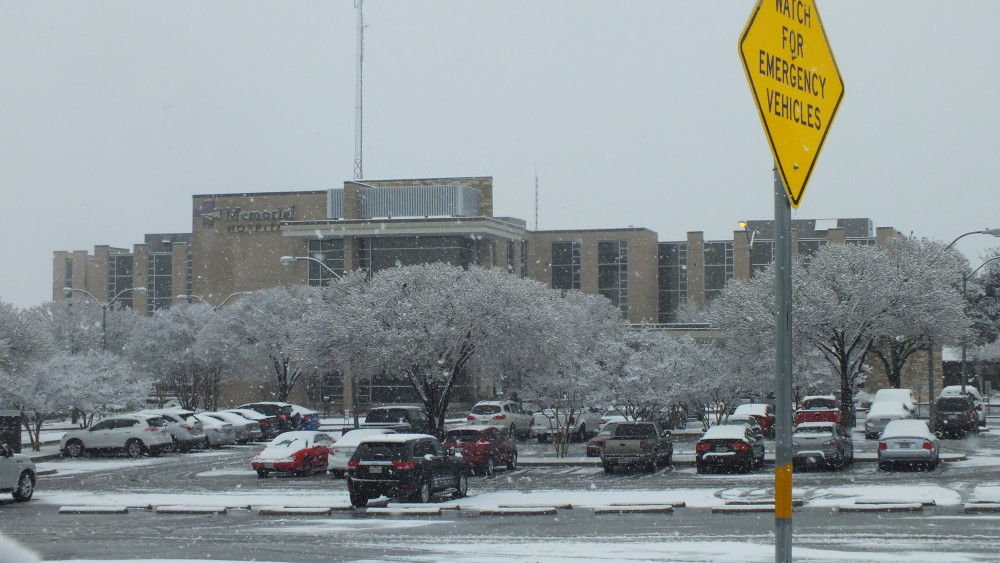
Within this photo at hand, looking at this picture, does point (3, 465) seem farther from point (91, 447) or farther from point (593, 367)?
point (593, 367)

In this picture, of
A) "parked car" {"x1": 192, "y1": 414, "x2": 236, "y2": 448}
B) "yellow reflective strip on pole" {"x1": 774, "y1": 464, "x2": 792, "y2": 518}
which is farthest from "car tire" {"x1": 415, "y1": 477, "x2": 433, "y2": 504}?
"parked car" {"x1": 192, "y1": 414, "x2": 236, "y2": 448}

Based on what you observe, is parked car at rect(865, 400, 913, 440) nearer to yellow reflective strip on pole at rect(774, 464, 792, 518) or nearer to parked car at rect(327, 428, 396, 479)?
parked car at rect(327, 428, 396, 479)

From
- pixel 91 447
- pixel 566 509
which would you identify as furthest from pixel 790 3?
pixel 91 447

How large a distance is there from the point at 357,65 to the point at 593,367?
151 feet

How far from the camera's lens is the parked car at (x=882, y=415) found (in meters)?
42.3

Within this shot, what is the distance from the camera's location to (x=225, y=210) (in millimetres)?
78938

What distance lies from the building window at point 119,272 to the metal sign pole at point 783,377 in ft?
408

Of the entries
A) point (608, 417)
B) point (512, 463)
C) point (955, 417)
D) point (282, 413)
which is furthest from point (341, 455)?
point (955, 417)

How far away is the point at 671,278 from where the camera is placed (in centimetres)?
10175

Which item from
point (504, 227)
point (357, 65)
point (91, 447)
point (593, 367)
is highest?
point (357, 65)

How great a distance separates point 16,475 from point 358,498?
8.04 metres

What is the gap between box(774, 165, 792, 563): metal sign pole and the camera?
5734 millimetres

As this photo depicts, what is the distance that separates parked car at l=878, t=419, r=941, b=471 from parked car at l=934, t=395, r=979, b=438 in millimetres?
14923

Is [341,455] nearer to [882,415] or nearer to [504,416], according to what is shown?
[504,416]
